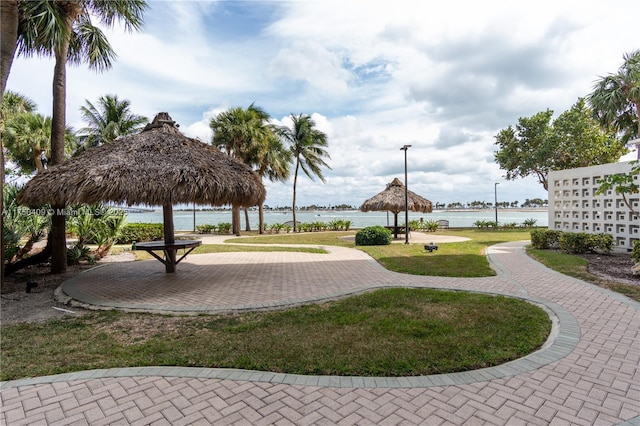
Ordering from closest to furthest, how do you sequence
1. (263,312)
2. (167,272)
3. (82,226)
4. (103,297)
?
(263,312) < (103,297) < (167,272) < (82,226)

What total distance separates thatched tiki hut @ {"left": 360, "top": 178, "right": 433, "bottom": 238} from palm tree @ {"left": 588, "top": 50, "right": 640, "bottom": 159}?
29.5 feet

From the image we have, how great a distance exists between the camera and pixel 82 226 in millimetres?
10867

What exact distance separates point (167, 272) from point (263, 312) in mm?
4502

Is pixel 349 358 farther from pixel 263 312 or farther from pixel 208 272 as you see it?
pixel 208 272

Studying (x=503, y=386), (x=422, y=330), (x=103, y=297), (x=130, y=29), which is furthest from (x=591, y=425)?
(x=130, y=29)

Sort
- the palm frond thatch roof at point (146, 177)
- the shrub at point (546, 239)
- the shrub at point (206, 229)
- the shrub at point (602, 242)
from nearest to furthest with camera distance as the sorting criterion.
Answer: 1. the palm frond thatch roof at point (146, 177)
2. the shrub at point (602, 242)
3. the shrub at point (546, 239)
4. the shrub at point (206, 229)

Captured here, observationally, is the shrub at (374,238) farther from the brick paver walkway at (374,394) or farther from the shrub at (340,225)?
the shrub at (340,225)

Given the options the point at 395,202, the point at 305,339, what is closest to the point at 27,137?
the point at 395,202

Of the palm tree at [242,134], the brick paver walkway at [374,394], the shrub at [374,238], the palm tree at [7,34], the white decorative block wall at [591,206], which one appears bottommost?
the brick paver walkway at [374,394]

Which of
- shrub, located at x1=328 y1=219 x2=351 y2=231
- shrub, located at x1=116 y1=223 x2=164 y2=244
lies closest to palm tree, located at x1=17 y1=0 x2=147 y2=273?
shrub, located at x1=116 y1=223 x2=164 y2=244

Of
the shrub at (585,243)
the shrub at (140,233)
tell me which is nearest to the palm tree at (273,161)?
the shrub at (140,233)

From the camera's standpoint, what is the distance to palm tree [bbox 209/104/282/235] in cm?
2142

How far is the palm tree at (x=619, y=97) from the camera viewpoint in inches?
521

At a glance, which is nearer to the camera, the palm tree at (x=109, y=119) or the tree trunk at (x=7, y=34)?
the tree trunk at (x=7, y=34)
